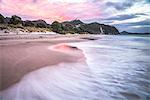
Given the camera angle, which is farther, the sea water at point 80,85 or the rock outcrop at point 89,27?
the rock outcrop at point 89,27

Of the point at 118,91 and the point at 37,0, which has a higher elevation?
the point at 37,0

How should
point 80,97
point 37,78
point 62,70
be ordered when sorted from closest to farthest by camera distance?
point 80,97 → point 37,78 → point 62,70

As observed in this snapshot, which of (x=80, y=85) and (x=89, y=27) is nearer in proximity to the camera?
(x=80, y=85)

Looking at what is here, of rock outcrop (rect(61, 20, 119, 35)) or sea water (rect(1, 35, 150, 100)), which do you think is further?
rock outcrop (rect(61, 20, 119, 35))

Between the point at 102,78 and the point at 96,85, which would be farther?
the point at 102,78

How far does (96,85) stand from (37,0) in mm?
2170

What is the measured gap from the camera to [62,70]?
120 inches

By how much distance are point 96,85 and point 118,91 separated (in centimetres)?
27

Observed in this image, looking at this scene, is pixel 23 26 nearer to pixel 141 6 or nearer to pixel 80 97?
pixel 141 6

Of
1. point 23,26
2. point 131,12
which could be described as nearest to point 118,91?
point 131,12

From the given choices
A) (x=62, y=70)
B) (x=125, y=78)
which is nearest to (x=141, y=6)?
(x=125, y=78)

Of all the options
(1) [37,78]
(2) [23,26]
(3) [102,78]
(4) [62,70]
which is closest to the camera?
(1) [37,78]

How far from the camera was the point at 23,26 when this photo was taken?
38.6 ft

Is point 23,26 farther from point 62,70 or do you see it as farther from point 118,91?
point 118,91
